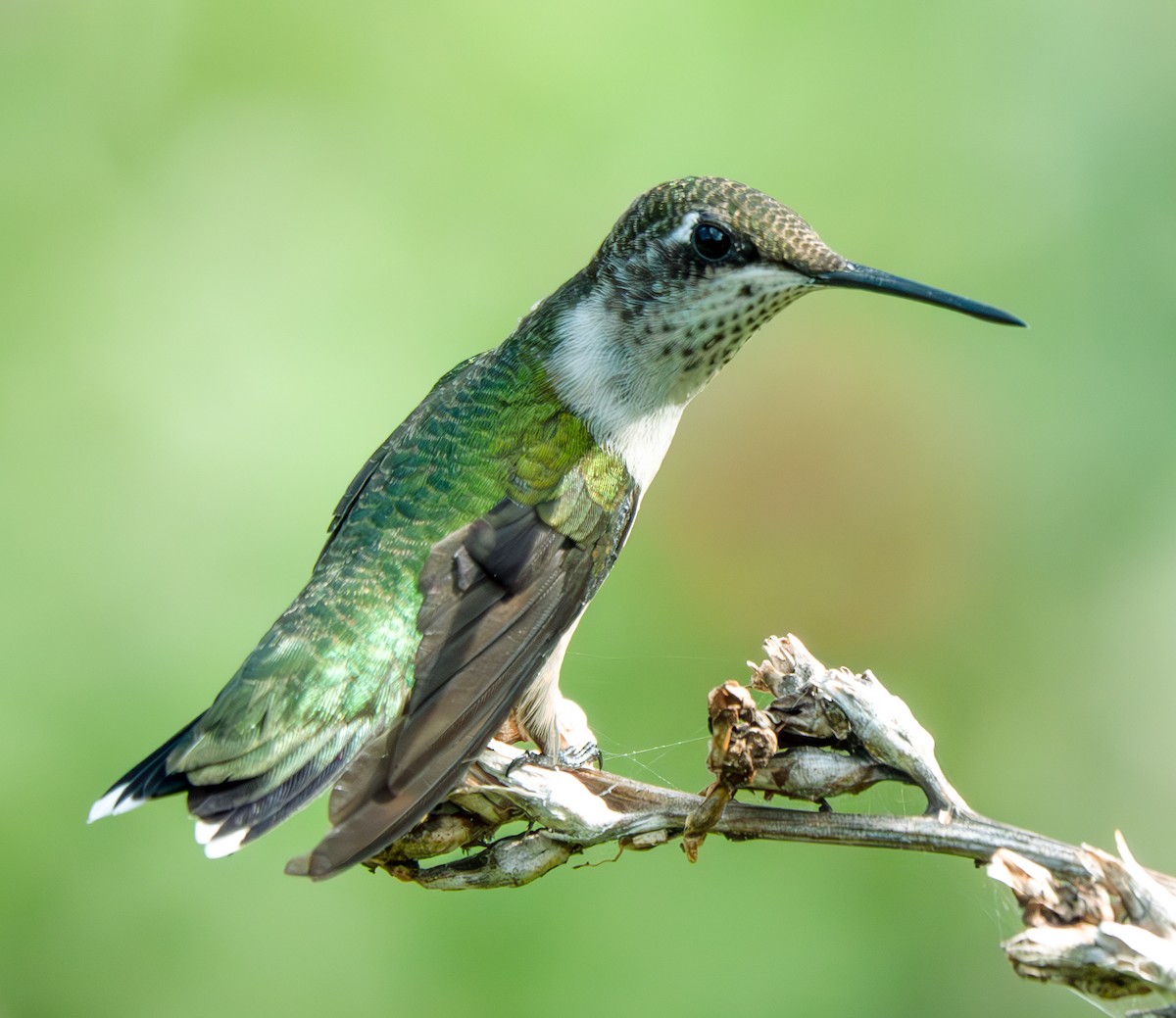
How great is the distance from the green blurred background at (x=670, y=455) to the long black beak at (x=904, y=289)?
4.83 ft

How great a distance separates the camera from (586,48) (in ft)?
20.7

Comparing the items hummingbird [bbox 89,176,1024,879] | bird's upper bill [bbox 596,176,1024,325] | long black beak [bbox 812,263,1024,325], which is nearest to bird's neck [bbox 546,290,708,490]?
hummingbird [bbox 89,176,1024,879]

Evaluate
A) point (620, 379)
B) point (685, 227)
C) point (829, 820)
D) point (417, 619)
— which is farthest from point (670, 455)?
point (829, 820)

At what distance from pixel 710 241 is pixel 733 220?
0.10 metres

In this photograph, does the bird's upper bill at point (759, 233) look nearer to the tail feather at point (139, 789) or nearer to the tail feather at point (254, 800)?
the tail feather at point (254, 800)

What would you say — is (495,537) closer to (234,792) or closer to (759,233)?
(234,792)

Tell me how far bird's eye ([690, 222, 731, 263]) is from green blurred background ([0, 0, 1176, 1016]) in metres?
1.33

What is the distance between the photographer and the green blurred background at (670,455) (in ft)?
15.1

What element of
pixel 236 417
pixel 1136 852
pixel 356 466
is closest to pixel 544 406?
pixel 356 466

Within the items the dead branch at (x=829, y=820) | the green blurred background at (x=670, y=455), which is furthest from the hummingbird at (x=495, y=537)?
the green blurred background at (x=670, y=455)

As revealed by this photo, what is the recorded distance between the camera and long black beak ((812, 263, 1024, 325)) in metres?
3.49

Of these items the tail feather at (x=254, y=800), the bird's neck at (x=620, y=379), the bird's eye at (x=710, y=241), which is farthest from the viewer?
the bird's neck at (x=620, y=379)

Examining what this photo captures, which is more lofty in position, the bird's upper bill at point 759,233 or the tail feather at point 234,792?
the bird's upper bill at point 759,233

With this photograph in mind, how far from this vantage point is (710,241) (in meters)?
4.02
